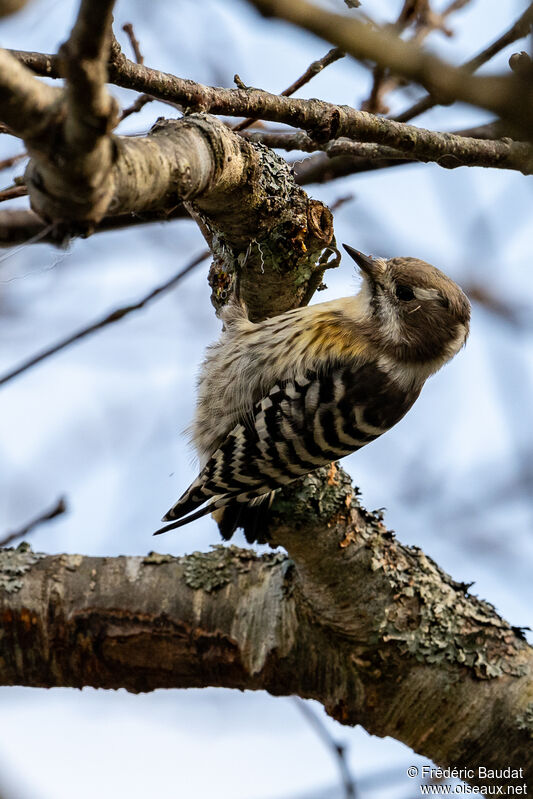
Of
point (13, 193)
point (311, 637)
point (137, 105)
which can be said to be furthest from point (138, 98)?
point (311, 637)

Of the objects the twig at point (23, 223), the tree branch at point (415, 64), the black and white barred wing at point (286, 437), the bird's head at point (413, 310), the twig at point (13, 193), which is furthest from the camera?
the bird's head at point (413, 310)

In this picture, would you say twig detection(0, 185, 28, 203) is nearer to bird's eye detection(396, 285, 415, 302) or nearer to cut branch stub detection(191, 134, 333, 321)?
cut branch stub detection(191, 134, 333, 321)

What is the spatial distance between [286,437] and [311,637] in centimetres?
110

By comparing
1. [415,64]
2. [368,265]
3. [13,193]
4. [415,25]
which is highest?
[415,25]

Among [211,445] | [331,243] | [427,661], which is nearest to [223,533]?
[211,445]

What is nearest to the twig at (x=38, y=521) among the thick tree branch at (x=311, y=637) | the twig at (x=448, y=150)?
the thick tree branch at (x=311, y=637)

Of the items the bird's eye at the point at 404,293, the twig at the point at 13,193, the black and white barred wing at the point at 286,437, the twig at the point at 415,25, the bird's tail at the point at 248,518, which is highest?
the twig at the point at 415,25

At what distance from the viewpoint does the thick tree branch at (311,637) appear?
11.8 feet

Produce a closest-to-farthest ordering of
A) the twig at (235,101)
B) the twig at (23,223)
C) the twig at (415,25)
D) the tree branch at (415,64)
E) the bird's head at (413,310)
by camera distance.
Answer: the tree branch at (415,64)
the twig at (23,223)
the twig at (235,101)
the twig at (415,25)
the bird's head at (413,310)

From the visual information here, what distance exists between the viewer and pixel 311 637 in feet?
12.5

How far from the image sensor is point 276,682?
378 cm

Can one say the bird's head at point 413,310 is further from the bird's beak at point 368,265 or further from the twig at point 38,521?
the twig at point 38,521

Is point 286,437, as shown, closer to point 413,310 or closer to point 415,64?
point 413,310

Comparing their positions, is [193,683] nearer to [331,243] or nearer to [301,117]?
[331,243]
